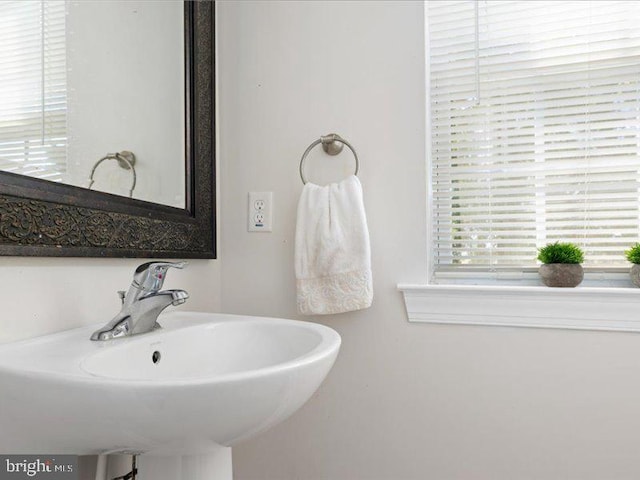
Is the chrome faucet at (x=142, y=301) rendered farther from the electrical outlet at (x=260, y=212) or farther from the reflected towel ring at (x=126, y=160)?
the electrical outlet at (x=260, y=212)

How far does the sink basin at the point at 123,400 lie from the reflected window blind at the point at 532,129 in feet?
2.25

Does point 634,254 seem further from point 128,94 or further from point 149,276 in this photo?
point 128,94

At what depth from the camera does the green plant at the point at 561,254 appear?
1.06m

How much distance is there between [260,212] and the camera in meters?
1.29

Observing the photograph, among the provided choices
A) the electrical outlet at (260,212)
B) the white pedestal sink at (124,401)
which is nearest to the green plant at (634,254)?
the white pedestal sink at (124,401)

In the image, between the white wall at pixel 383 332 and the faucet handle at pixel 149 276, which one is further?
the white wall at pixel 383 332

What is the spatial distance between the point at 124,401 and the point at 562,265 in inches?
39.2

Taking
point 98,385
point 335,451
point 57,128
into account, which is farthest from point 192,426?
point 335,451

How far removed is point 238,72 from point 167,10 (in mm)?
261

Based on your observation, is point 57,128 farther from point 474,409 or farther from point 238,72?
point 474,409

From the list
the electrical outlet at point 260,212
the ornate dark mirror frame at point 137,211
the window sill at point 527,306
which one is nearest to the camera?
the ornate dark mirror frame at point 137,211

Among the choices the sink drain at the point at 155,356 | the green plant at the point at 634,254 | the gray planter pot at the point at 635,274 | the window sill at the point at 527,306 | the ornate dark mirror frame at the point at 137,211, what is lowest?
the sink drain at the point at 155,356

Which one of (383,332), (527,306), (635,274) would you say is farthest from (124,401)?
(635,274)

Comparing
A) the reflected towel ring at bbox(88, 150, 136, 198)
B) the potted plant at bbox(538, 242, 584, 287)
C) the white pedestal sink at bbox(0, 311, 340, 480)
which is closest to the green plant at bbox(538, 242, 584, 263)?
the potted plant at bbox(538, 242, 584, 287)
